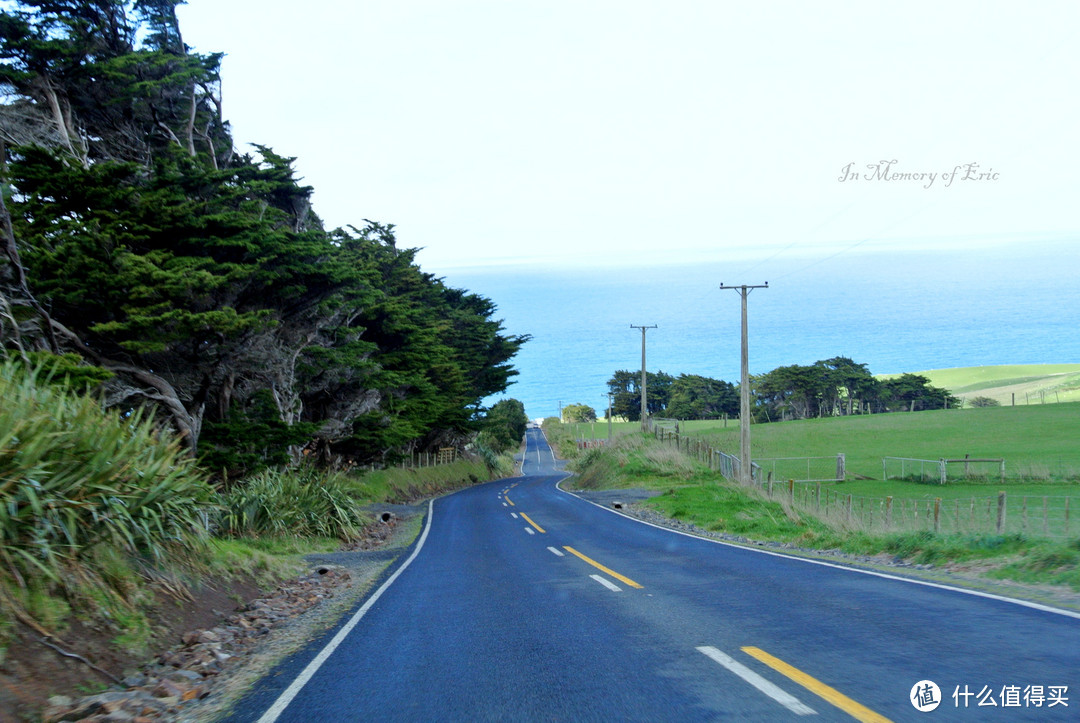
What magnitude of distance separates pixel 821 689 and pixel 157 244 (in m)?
18.6

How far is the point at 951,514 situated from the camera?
25.3 meters

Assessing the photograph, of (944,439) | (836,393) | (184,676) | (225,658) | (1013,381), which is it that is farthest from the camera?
(1013,381)

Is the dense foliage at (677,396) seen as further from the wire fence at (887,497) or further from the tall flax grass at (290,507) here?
the tall flax grass at (290,507)

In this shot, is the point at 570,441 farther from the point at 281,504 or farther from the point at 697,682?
the point at 697,682

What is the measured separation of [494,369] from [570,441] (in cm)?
6081

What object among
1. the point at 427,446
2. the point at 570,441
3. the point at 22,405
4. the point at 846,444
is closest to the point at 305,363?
the point at 22,405

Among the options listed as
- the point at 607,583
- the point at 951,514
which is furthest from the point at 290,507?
the point at 951,514

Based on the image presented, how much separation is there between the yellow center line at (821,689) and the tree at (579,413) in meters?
168

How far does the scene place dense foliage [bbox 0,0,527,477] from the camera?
53.2 feet

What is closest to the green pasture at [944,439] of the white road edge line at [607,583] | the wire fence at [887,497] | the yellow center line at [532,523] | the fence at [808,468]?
the fence at [808,468]

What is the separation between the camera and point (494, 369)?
60.2 metres

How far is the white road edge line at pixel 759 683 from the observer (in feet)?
16.1

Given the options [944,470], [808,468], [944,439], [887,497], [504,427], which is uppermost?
[504,427]

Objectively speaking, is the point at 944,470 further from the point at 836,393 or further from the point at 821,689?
the point at 836,393
